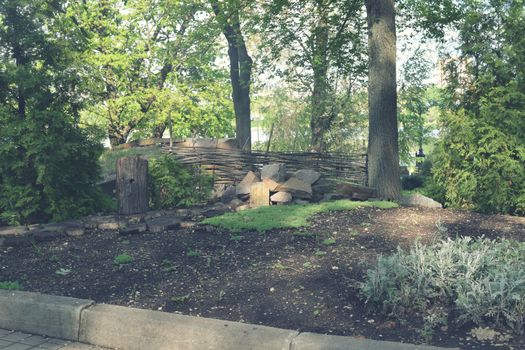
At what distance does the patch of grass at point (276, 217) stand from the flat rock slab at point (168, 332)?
9.08 ft

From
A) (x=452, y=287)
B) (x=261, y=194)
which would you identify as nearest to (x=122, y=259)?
(x=452, y=287)

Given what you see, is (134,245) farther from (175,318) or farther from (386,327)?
(386,327)

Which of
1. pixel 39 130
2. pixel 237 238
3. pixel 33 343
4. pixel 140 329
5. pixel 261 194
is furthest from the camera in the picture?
pixel 261 194

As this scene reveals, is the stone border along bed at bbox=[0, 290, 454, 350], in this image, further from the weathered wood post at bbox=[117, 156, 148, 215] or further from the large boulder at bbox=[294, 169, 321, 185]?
the large boulder at bbox=[294, 169, 321, 185]

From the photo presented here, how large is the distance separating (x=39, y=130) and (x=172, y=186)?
244cm

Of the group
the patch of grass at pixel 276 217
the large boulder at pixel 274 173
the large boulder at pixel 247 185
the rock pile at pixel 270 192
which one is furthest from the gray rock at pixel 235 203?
the patch of grass at pixel 276 217

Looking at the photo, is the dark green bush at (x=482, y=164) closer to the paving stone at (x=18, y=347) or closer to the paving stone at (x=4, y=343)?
the paving stone at (x=18, y=347)

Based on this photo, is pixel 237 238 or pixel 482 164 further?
pixel 482 164

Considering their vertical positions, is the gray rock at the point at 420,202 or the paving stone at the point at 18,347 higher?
the gray rock at the point at 420,202

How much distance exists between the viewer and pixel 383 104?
9.38 m

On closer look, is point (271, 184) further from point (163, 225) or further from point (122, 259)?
point (122, 259)

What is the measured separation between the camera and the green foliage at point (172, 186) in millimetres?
9711

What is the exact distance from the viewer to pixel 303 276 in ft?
16.4

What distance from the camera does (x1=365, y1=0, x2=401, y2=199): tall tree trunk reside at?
933cm
